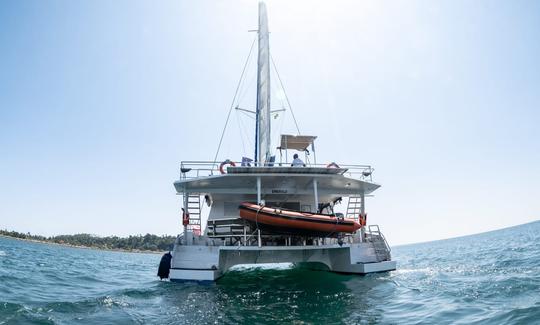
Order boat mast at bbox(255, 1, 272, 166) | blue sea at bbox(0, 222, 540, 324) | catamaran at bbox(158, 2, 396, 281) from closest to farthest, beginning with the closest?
blue sea at bbox(0, 222, 540, 324)
catamaran at bbox(158, 2, 396, 281)
boat mast at bbox(255, 1, 272, 166)

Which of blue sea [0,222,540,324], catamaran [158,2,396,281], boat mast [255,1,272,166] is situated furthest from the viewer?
boat mast [255,1,272,166]

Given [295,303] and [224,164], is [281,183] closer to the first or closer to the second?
[224,164]

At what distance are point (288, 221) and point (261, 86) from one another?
8.49m

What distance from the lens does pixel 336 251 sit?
1434cm

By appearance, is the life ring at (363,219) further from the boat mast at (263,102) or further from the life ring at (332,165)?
the boat mast at (263,102)

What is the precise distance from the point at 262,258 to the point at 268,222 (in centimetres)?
330

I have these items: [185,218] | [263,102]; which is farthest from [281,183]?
[263,102]

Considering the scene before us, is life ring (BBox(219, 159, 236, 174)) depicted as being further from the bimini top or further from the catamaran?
the bimini top

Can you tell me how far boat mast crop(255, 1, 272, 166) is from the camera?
16439 millimetres

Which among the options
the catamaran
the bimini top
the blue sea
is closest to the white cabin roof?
the catamaran

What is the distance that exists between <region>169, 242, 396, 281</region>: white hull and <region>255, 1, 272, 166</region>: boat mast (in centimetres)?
456

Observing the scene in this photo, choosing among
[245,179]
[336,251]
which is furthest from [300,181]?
[336,251]

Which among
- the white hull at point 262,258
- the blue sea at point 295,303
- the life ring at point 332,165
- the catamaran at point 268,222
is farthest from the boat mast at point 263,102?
the blue sea at point 295,303

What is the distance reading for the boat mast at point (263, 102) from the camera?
1644 cm
